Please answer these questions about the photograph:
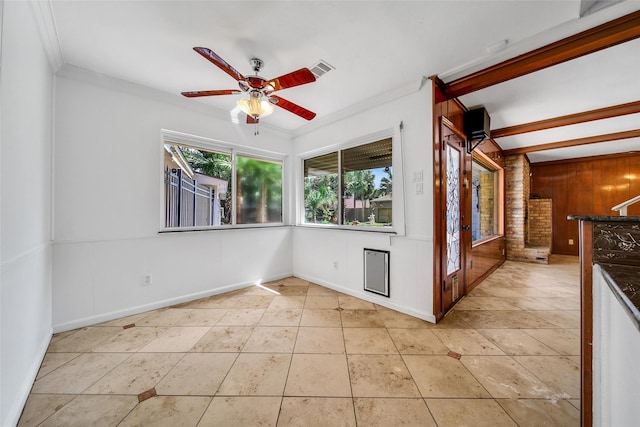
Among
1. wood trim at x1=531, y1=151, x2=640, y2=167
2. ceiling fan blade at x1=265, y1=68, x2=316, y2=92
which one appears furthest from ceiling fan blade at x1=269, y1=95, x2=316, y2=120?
wood trim at x1=531, y1=151, x2=640, y2=167

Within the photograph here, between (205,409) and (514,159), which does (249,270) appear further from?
(514,159)

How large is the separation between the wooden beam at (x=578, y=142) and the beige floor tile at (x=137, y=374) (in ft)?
→ 23.1

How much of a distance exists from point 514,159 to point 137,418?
7318mm

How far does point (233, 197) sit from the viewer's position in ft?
11.6

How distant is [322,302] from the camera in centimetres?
300

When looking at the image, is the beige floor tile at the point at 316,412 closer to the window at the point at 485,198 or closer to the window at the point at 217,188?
the window at the point at 217,188

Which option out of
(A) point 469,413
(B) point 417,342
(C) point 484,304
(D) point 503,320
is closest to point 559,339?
(D) point 503,320

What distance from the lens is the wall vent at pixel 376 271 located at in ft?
9.34

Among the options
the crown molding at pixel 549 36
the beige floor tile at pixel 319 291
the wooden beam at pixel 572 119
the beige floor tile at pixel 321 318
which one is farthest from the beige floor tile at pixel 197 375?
the wooden beam at pixel 572 119

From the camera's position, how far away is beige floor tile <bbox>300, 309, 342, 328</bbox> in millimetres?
2420

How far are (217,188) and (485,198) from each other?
5129 mm

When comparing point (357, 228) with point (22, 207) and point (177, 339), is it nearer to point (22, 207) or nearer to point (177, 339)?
point (177, 339)

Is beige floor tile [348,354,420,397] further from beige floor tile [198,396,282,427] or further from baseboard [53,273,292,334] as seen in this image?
baseboard [53,273,292,334]

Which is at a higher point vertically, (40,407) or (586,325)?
Result: (586,325)
